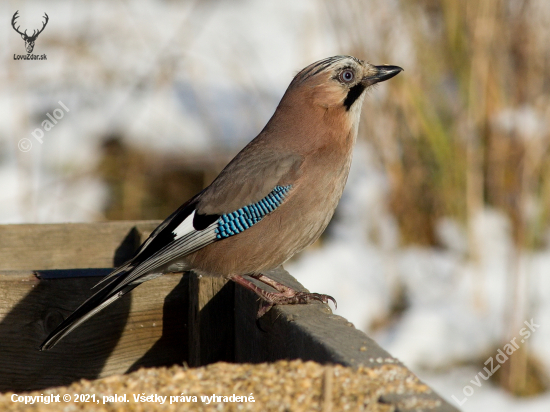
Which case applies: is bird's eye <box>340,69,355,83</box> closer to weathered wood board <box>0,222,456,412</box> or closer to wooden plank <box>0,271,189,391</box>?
weathered wood board <box>0,222,456,412</box>

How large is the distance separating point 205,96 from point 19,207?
2.20 m

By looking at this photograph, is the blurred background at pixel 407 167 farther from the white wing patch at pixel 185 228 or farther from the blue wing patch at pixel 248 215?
the white wing patch at pixel 185 228

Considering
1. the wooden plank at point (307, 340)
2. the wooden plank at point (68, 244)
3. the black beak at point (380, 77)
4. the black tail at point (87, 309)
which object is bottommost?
the wooden plank at point (307, 340)

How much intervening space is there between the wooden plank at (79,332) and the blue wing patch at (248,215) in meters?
0.30

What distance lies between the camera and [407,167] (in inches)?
210

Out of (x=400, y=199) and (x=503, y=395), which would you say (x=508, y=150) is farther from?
(x=503, y=395)

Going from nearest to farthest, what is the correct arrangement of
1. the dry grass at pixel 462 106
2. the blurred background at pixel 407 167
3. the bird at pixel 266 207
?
the bird at pixel 266 207
the blurred background at pixel 407 167
the dry grass at pixel 462 106

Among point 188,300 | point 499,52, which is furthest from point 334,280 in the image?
point 188,300

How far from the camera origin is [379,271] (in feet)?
17.8

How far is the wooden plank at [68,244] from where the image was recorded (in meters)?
3.29

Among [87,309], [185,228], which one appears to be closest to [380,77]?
[185,228]

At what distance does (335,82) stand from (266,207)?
0.65 meters

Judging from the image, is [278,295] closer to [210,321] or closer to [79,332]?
[210,321]

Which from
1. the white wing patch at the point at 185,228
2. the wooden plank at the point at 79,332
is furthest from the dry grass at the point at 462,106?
the wooden plank at the point at 79,332
